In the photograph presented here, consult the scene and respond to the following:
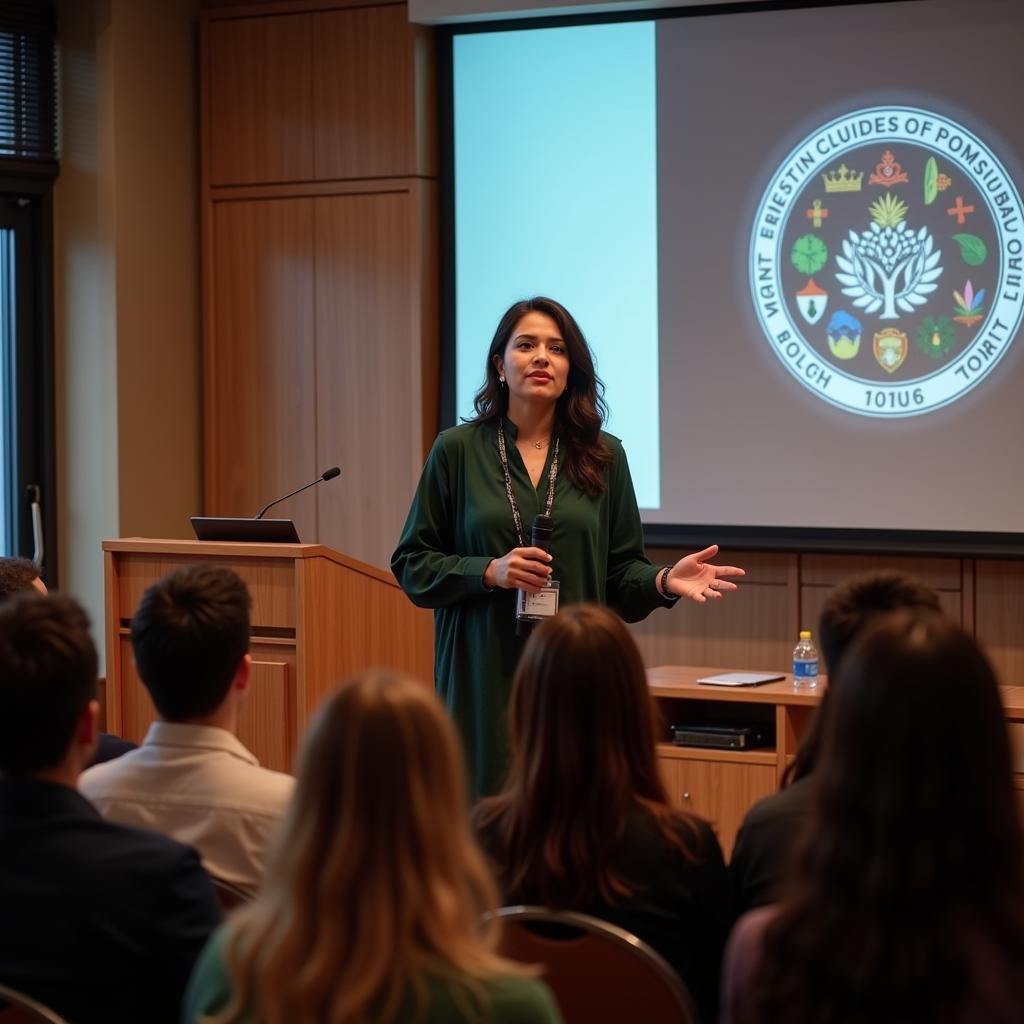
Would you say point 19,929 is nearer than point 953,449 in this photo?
Yes

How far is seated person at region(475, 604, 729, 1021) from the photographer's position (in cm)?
188

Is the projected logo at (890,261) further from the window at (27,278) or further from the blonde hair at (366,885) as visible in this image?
the blonde hair at (366,885)

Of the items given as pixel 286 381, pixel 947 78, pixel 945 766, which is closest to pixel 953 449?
pixel 947 78

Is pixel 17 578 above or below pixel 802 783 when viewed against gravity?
above

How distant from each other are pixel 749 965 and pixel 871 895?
0.52 feet

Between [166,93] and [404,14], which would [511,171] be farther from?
[166,93]

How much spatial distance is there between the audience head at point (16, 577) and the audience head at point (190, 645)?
0.88 meters

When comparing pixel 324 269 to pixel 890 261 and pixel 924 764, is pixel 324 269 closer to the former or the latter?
pixel 890 261

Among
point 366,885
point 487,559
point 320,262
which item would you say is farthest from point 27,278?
point 366,885

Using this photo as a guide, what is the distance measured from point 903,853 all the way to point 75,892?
89 cm

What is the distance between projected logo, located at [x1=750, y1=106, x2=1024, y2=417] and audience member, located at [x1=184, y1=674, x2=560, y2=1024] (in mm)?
4110

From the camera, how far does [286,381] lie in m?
6.17

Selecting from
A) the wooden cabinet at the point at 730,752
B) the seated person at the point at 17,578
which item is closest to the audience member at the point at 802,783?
the seated person at the point at 17,578

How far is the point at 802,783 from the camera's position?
2002 millimetres
